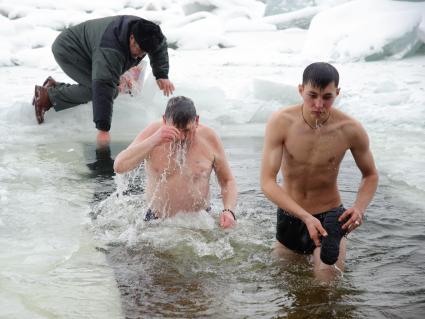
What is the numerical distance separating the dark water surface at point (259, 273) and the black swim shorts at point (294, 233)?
3.2 inches

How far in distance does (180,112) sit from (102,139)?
2.76 metres

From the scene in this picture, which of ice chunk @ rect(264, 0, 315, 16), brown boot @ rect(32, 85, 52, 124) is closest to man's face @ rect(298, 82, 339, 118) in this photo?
brown boot @ rect(32, 85, 52, 124)

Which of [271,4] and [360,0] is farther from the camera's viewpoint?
[271,4]

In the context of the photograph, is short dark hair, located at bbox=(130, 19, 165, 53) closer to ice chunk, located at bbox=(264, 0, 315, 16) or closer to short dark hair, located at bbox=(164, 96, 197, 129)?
short dark hair, located at bbox=(164, 96, 197, 129)

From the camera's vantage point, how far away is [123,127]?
705 cm

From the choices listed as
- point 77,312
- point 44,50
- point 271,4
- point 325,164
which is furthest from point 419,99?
point 271,4

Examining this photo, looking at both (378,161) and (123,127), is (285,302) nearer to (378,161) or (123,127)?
(378,161)

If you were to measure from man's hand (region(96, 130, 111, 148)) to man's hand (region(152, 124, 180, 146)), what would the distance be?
8.96ft

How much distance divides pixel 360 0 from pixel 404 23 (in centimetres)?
161

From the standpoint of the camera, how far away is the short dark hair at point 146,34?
5.79 meters

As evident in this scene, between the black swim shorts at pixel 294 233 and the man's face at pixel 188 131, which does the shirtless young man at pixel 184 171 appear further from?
the black swim shorts at pixel 294 233

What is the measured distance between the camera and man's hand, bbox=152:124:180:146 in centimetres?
346

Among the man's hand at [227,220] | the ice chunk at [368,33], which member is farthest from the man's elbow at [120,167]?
the ice chunk at [368,33]

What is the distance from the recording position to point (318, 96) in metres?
3.10
